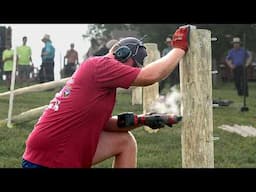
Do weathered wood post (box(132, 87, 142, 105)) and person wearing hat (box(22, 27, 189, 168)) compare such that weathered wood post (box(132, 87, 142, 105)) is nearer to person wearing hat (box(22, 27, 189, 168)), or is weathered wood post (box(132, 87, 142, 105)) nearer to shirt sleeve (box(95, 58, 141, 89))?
person wearing hat (box(22, 27, 189, 168))

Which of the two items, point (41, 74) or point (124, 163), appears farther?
point (41, 74)

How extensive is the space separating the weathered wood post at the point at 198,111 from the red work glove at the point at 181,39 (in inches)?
9.3

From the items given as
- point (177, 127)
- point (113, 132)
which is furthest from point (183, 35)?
point (177, 127)

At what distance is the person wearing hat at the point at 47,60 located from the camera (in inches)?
653

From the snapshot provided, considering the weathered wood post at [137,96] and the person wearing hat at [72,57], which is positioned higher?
the person wearing hat at [72,57]

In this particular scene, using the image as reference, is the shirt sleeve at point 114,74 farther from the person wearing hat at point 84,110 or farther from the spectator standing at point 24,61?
the spectator standing at point 24,61

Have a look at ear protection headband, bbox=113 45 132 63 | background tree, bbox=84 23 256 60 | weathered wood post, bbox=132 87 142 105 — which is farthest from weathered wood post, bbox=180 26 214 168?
background tree, bbox=84 23 256 60

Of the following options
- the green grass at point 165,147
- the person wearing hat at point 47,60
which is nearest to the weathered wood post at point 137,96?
the green grass at point 165,147

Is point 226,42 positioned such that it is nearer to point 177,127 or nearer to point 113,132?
point 177,127

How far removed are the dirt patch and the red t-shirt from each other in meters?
4.80

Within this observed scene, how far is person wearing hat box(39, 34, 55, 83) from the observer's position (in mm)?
16594

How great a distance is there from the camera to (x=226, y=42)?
113 ft
